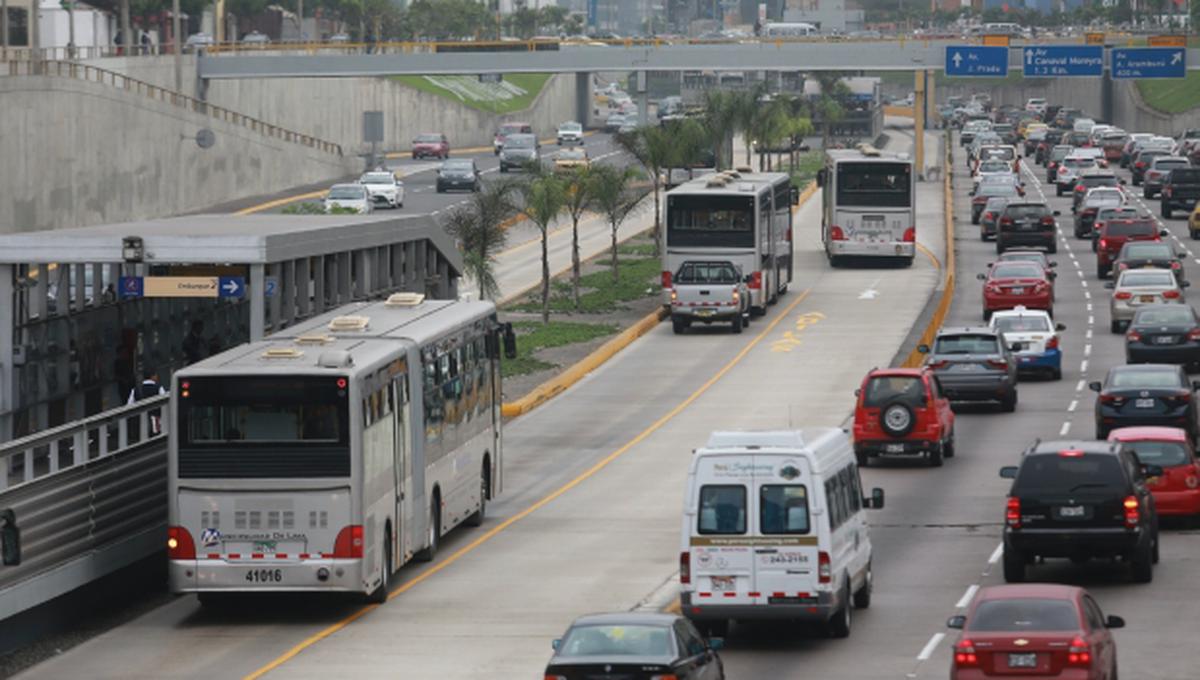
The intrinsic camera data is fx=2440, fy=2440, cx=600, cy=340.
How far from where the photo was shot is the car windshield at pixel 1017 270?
61.7 meters

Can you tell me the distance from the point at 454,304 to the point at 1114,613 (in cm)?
1180

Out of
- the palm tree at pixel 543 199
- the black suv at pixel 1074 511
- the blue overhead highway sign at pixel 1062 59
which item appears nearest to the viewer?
the black suv at pixel 1074 511

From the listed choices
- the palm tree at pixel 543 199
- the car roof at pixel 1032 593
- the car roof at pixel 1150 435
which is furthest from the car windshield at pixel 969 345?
the car roof at pixel 1032 593

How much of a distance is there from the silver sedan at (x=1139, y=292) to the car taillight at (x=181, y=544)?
119 ft

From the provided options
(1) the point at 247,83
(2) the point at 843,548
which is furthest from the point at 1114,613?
(1) the point at 247,83

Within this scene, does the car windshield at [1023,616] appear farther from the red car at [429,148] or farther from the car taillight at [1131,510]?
the red car at [429,148]

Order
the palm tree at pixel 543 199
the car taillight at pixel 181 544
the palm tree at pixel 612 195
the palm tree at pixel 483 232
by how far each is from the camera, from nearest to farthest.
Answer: the car taillight at pixel 181 544 < the palm tree at pixel 483 232 < the palm tree at pixel 543 199 < the palm tree at pixel 612 195

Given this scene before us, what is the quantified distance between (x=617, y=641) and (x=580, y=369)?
35521 millimetres

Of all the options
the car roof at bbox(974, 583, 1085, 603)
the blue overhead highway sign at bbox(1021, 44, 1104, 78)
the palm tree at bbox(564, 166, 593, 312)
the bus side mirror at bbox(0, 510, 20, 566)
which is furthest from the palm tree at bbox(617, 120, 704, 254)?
the car roof at bbox(974, 583, 1085, 603)

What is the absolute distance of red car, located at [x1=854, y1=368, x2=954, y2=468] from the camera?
4050cm

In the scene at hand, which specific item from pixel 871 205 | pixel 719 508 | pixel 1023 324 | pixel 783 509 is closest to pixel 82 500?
pixel 719 508

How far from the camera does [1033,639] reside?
20578 mm

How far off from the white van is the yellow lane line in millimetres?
4324

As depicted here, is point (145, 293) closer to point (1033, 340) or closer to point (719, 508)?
point (719, 508)
